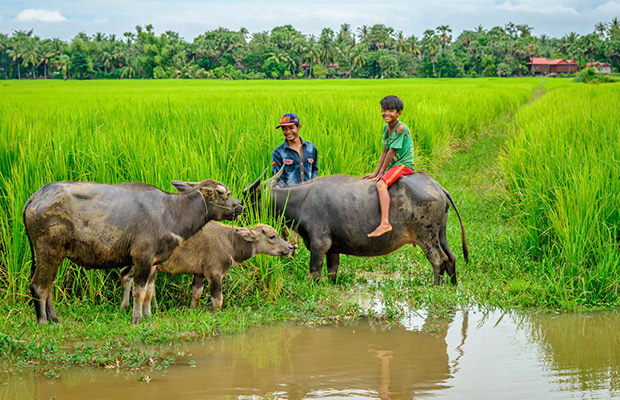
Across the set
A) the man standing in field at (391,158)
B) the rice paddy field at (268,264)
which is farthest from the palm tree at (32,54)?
the man standing in field at (391,158)

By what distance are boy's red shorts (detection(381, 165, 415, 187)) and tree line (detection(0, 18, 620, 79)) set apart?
191 feet

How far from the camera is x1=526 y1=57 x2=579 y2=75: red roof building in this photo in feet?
285

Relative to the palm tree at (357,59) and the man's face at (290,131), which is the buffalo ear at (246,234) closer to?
the man's face at (290,131)

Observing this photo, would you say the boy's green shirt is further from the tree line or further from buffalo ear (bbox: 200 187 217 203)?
the tree line

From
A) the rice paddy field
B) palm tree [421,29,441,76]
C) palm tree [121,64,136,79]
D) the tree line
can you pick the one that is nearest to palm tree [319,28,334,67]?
the tree line

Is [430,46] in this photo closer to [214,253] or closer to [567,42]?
[567,42]

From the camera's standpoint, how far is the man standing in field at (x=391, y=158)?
5.24 meters

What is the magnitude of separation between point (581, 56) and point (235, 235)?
89.0 m

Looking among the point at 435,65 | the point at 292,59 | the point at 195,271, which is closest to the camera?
the point at 195,271

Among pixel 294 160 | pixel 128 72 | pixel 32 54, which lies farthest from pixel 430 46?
pixel 294 160

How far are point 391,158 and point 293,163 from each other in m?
1.09

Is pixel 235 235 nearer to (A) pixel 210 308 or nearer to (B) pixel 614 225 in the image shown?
(A) pixel 210 308

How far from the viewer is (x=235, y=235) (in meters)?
4.90

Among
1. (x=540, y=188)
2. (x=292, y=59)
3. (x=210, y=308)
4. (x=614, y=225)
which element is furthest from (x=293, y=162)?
(x=292, y=59)
